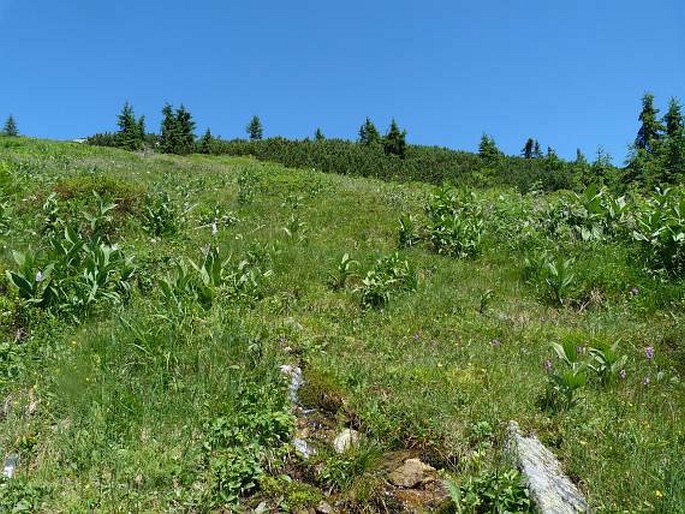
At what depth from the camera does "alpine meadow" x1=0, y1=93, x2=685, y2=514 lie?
3.37m

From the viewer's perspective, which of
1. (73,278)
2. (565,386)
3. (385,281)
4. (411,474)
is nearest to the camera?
(411,474)

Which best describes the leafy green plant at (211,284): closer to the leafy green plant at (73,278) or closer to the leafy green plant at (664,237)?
the leafy green plant at (73,278)

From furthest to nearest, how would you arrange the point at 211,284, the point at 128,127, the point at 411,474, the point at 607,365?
the point at 128,127
the point at 211,284
the point at 607,365
the point at 411,474

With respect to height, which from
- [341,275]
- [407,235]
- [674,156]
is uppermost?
[674,156]

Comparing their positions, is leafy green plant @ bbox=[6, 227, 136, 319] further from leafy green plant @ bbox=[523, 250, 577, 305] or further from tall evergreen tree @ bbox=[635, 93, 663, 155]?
tall evergreen tree @ bbox=[635, 93, 663, 155]

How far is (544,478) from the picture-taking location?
326 cm

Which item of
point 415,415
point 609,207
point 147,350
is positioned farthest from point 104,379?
point 609,207

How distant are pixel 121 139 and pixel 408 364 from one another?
84917 millimetres

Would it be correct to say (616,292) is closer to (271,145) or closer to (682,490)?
(682,490)

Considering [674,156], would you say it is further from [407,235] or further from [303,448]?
[303,448]

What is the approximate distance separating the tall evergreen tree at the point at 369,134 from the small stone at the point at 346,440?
320 ft

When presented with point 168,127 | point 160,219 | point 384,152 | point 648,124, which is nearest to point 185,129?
point 168,127

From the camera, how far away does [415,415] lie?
13.4ft

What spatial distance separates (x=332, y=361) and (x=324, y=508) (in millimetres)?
1741
